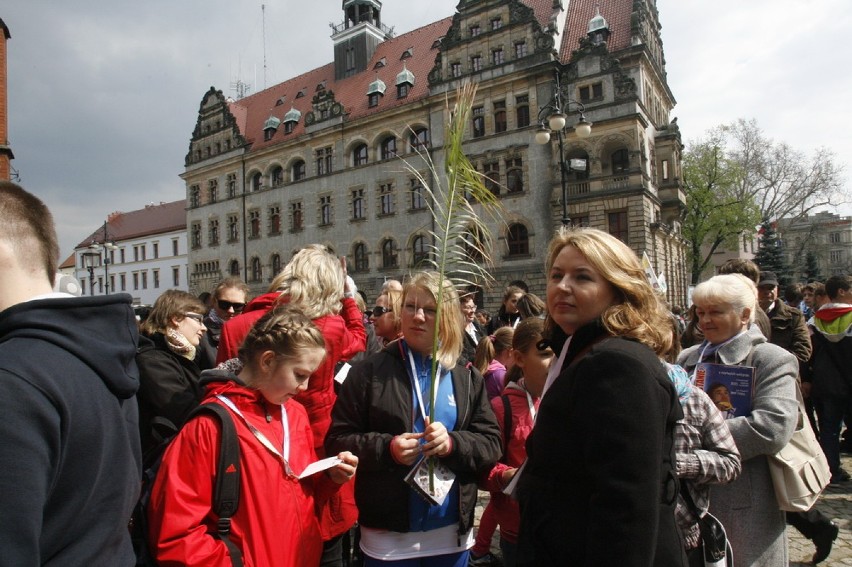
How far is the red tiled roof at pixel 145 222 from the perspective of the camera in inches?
2203

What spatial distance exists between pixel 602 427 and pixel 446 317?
5.11 feet

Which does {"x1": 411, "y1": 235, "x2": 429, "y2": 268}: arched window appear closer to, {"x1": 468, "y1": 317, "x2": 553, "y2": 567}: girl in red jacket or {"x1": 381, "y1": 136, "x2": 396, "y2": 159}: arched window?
{"x1": 381, "y1": 136, "x2": 396, "y2": 159}: arched window

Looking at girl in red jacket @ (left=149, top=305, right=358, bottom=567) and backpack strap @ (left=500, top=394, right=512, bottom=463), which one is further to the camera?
backpack strap @ (left=500, top=394, right=512, bottom=463)

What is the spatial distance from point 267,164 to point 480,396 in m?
39.3

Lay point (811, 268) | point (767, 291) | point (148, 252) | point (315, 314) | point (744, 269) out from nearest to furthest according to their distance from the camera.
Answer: point (315, 314) → point (744, 269) → point (767, 291) → point (811, 268) → point (148, 252)

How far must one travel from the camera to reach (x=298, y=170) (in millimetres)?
38406

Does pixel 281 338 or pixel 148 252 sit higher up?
pixel 148 252

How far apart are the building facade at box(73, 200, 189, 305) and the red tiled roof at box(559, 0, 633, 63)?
3863 cm

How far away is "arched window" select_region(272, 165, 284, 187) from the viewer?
1533 inches

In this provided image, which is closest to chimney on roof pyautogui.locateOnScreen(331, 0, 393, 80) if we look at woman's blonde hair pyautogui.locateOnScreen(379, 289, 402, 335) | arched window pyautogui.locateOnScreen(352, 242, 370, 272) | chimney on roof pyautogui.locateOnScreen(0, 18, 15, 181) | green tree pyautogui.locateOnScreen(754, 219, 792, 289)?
arched window pyautogui.locateOnScreen(352, 242, 370, 272)

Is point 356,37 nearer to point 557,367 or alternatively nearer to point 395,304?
point 395,304

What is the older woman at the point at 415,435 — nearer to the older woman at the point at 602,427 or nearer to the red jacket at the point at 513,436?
the red jacket at the point at 513,436

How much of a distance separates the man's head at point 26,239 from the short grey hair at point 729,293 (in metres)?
3.21

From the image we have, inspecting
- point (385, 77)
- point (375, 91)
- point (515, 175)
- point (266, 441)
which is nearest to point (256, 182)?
point (375, 91)
